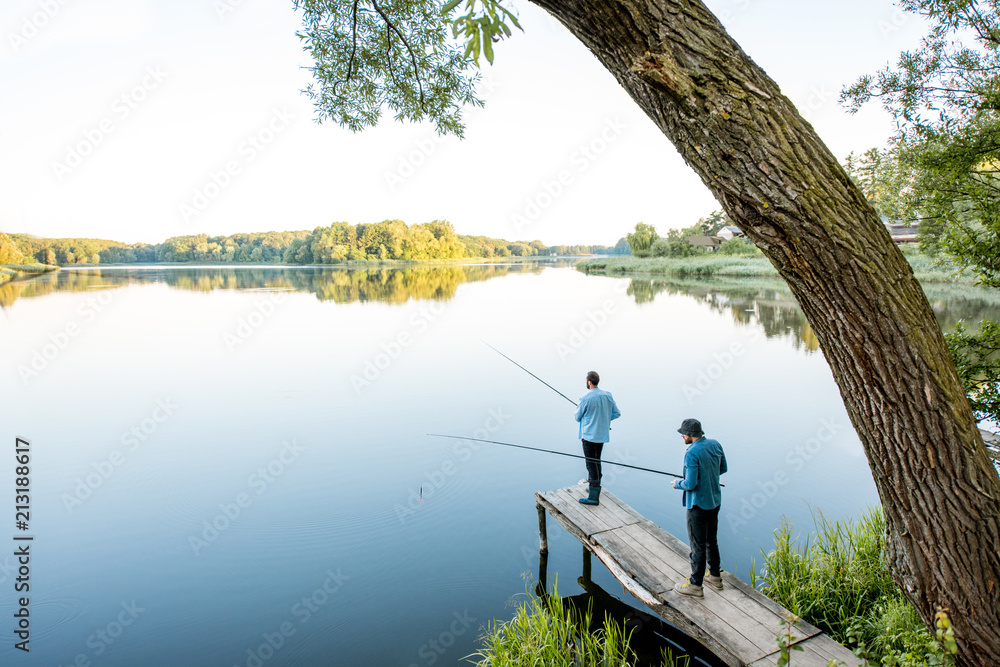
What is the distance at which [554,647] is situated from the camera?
12.8 ft

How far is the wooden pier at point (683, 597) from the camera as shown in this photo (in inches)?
132

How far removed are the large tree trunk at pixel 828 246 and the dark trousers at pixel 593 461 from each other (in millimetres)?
3381

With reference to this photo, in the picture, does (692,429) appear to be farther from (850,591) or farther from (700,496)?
(850,591)

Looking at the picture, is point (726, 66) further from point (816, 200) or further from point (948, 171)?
point (948, 171)

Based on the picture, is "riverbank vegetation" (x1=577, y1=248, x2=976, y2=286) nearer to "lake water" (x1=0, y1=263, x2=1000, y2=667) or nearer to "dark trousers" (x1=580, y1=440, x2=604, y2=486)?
"lake water" (x1=0, y1=263, x2=1000, y2=667)

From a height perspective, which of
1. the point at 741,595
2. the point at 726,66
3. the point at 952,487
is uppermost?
the point at 726,66

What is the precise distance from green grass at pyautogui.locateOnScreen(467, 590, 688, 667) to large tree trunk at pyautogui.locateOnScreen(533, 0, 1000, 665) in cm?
251

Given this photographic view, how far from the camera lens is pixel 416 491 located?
720cm

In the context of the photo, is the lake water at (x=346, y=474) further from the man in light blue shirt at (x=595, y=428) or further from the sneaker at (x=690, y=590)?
the sneaker at (x=690, y=590)

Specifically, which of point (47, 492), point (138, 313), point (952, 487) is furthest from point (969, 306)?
point (138, 313)

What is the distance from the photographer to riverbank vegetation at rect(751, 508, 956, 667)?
3.57 meters

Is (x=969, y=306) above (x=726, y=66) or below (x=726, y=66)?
below

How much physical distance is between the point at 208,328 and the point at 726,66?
69.0ft

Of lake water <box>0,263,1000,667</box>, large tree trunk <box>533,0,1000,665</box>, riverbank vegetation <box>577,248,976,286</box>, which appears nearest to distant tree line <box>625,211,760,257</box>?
riverbank vegetation <box>577,248,976,286</box>
